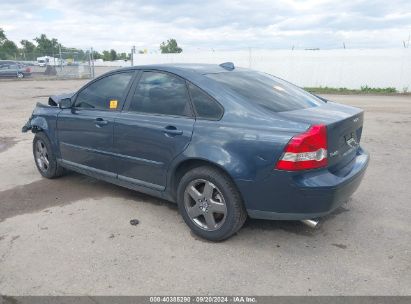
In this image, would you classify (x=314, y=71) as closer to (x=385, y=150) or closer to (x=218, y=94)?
(x=385, y=150)

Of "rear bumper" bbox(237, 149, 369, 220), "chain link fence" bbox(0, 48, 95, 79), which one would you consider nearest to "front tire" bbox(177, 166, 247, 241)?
"rear bumper" bbox(237, 149, 369, 220)

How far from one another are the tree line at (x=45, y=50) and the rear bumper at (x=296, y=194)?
3164 centimetres

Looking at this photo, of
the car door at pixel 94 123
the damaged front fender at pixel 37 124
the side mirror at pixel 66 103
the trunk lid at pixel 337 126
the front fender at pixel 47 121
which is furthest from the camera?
the damaged front fender at pixel 37 124

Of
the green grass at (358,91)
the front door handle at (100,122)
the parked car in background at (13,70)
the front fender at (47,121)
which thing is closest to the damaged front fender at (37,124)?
the front fender at (47,121)

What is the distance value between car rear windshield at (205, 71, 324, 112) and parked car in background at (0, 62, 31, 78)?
103ft

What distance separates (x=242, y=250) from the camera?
3.60 m

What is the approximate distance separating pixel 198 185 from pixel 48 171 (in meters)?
2.86

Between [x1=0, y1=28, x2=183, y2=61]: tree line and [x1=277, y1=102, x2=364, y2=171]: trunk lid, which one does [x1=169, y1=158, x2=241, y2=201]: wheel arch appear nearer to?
[x1=277, y1=102, x2=364, y2=171]: trunk lid

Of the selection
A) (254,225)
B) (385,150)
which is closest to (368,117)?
(385,150)

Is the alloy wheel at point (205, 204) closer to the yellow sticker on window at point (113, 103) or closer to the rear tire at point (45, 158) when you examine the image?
the yellow sticker on window at point (113, 103)

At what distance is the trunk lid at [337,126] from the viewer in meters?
3.39

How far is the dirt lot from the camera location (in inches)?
121

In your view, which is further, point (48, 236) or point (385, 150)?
point (385, 150)

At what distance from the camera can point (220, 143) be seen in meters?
3.53
